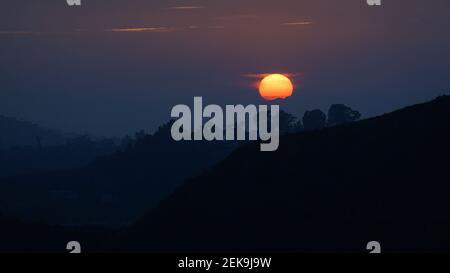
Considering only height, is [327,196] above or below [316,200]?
above

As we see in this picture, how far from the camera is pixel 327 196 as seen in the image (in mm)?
90500

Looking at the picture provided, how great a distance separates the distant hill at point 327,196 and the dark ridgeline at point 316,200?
0.50 feet

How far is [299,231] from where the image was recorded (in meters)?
83.9

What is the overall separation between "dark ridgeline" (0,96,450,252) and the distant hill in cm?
15

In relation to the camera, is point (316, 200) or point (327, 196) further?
point (327, 196)

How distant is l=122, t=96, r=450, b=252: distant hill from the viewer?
80.1 meters

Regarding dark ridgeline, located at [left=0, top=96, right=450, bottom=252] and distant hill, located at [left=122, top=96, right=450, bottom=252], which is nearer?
distant hill, located at [left=122, top=96, right=450, bottom=252]

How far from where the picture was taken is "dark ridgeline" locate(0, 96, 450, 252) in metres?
80.4

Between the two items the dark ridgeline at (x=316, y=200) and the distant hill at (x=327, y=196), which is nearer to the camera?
the distant hill at (x=327, y=196)

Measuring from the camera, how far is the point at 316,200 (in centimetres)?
9031

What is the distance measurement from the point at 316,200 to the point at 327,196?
1457 mm

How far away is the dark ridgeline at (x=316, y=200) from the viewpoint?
8044cm

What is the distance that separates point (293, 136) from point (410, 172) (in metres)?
25.5
